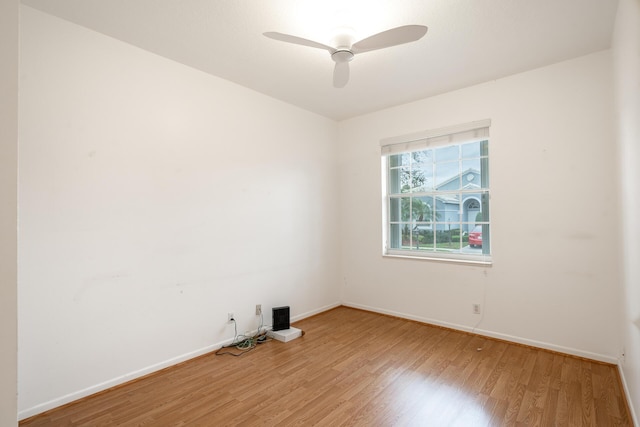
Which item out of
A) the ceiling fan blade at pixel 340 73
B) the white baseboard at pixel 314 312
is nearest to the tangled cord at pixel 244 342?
the white baseboard at pixel 314 312

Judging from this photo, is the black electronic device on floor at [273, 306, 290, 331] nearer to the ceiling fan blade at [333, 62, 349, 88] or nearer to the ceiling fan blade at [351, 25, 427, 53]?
the ceiling fan blade at [333, 62, 349, 88]

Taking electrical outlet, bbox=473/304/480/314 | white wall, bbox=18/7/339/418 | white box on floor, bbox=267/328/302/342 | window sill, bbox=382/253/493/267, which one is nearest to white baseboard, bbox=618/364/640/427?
electrical outlet, bbox=473/304/480/314

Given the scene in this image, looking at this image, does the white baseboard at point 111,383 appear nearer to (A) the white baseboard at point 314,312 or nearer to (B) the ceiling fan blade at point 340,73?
(A) the white baseboard at point 314,312

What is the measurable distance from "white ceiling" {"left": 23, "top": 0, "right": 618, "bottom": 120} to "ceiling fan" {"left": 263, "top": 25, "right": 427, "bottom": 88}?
21 centimetres

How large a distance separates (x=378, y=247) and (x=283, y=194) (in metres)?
1.48

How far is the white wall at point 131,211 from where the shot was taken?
6.79ft

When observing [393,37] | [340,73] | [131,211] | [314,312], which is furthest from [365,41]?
[314,312]

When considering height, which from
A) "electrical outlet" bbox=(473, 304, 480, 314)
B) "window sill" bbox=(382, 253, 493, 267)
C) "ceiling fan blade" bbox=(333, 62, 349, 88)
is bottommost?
"electrical outlet" bbox=(473, 304, 480, 314)

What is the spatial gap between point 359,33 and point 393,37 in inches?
19.9

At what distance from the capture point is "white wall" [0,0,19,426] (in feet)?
3.33

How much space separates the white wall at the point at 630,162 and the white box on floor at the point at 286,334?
2.62m

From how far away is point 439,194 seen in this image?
3758 mm

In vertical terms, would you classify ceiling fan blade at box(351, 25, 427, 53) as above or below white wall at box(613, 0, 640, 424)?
above

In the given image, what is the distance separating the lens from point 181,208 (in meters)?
2.80
